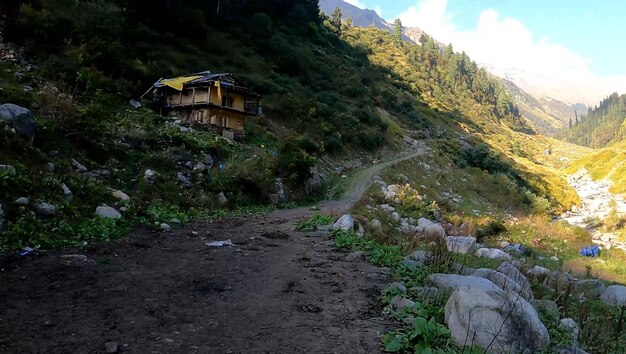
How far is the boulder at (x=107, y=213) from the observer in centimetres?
886

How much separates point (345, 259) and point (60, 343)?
5.50 m

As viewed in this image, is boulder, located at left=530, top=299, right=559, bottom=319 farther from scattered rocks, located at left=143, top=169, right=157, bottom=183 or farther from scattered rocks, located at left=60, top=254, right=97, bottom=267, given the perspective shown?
scattered rocks, located at left=143, top=169, right=157, bottom=183

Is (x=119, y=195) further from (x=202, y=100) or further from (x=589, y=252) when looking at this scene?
(x=589, y=252)

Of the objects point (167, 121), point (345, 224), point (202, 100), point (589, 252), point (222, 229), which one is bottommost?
point (589, 252)

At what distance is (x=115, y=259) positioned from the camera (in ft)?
22.6

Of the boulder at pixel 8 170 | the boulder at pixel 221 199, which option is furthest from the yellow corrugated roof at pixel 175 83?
the boulder at pixel 8 170

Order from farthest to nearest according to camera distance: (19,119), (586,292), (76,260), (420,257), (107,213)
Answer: (19,119) < (586,292) < (107,213) < (420,257) < (76,260)

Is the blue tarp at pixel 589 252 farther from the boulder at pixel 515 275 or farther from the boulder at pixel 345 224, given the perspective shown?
the boulder at pixel 515 275

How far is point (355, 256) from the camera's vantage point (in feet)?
28.8

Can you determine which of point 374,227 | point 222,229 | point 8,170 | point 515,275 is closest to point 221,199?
point 222,229

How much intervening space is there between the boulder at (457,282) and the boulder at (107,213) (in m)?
6.45

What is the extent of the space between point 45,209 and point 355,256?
5848 mm

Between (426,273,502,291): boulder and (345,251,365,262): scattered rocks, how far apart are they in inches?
90.2

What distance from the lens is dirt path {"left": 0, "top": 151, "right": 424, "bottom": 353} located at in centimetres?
431
